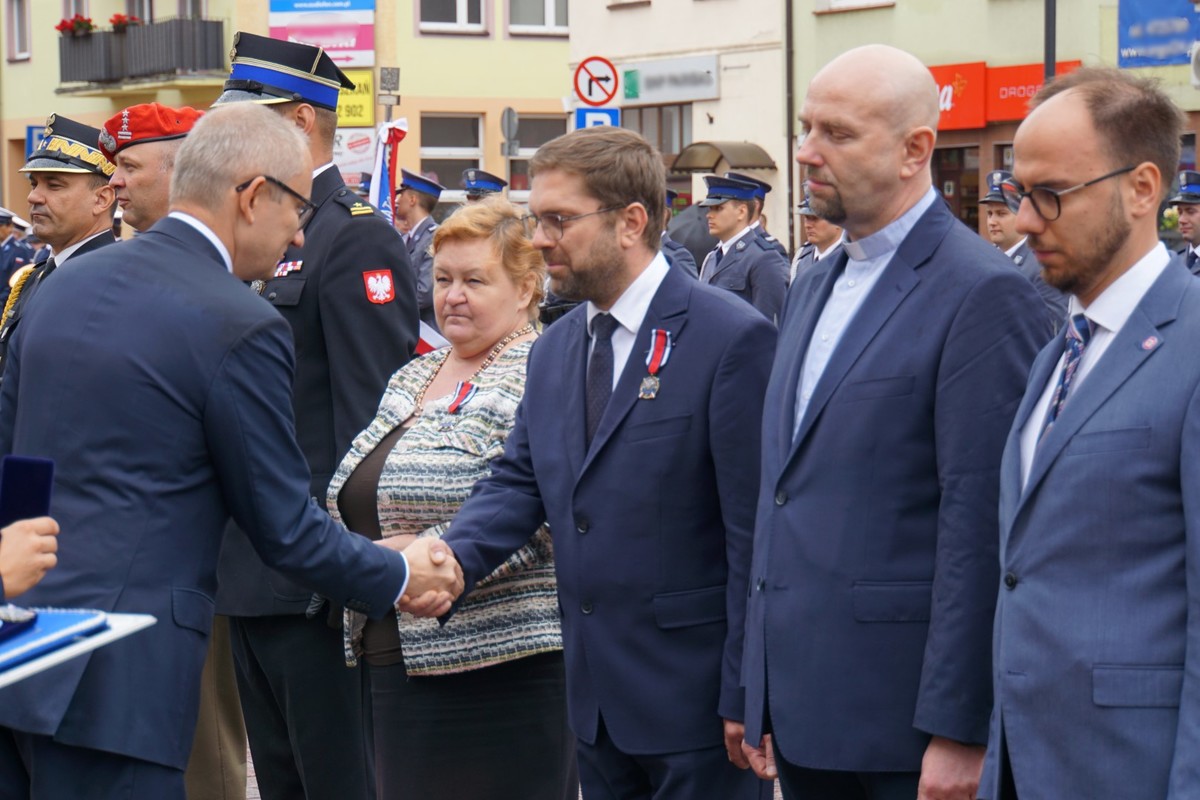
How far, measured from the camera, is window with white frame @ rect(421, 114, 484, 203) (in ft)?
123

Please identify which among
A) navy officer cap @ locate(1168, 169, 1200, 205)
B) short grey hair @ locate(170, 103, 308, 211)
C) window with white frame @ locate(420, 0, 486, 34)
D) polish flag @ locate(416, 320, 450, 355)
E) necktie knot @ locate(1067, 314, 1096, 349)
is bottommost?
polish flag @ locate(416, 320, 450, 355)

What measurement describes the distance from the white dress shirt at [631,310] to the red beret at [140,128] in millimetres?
1855

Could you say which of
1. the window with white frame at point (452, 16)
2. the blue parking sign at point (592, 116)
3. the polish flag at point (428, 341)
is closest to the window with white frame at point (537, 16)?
the window with white frame at point (452, 16)

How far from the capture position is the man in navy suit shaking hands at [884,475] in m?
3.46

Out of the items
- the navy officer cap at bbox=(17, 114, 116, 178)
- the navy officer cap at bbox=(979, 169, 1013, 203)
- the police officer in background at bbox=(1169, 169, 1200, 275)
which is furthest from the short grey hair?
the police officer in background at bbox=(1169, 169, 1200, 275)

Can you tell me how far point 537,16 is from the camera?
3850 cm

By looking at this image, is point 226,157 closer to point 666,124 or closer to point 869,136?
point 869,136

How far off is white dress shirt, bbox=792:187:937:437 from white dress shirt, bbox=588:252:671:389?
1.68 ft

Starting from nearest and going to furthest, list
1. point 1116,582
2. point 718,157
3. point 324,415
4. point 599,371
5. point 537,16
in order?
point 1116,582, point 599,371, point 324,415, point 718,157, point 537,16

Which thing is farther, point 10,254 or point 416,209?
point 10,254

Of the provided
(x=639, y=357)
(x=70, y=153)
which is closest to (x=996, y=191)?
(x=70, y=153)

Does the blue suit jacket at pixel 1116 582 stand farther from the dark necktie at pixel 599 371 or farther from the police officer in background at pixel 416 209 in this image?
the police officer in background at pixel 416 209

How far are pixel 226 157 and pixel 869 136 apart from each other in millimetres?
1408

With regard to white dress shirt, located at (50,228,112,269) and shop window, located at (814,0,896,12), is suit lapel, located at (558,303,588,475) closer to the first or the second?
white dress shirt, located at (50,228,112,269)
